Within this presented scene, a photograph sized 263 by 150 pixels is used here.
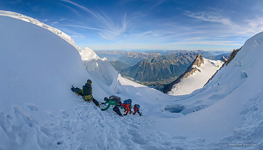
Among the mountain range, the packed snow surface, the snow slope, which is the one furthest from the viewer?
the mountain range

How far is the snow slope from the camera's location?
76625mm

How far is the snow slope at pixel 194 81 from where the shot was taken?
76.6 meters

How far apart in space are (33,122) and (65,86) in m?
5.14

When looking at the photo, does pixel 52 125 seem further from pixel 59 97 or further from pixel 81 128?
pixel 59 97

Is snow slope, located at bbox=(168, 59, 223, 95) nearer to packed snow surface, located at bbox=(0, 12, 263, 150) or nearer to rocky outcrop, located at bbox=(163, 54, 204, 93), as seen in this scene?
rocky outcrop, located at bbox=(163, 54, 204, 93)

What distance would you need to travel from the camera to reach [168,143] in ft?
23.0

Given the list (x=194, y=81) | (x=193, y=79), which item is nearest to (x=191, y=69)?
(x=193, y=79)

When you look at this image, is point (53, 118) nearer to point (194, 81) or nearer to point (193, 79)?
point (194, 81)

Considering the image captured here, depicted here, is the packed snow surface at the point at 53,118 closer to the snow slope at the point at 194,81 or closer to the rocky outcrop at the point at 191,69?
→ the snow slope at the point at 194,81

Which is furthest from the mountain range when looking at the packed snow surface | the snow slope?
the packed snow surface

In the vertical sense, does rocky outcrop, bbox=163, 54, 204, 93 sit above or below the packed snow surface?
above

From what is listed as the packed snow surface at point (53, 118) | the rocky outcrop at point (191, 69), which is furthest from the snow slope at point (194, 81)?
the packed snow surface at point (53, 118)

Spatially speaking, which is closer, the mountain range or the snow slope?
the snow slope

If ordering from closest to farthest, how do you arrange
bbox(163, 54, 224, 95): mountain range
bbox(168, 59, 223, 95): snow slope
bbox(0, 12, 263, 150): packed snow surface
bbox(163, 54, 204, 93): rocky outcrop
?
1. bbox(0, 12, 263, 150): packed snow surface
2. bbox(168, 59, 223, 95): snow slope
3. bbox(163, 54, 224, 95): mountain range
4. bbox(163, 54, 204, 93): rocky outcrop
